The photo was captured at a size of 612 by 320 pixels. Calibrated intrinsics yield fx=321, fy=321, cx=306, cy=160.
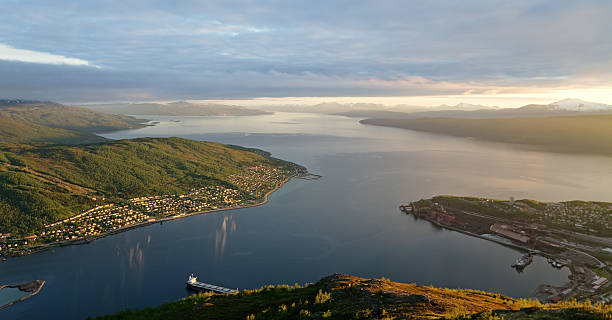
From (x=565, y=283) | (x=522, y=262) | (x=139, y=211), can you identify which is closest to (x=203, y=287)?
(x=139, y=211)

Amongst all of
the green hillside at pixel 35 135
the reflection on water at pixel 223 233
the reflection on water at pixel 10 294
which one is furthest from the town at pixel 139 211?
the green hillside at pixel 35 135

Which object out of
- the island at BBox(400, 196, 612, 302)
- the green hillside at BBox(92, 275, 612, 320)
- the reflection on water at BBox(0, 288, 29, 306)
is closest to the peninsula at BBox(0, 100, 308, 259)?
the reflection on water at BBox(0, 288, 29, 306)

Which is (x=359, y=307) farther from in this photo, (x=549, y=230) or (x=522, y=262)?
(x=549, y=230)

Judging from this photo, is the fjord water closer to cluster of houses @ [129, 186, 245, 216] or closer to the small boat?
the small boat

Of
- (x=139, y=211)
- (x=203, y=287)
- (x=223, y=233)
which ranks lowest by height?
(x=203, y=287)

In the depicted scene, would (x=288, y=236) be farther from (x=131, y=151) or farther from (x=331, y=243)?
(x=131, y=151)

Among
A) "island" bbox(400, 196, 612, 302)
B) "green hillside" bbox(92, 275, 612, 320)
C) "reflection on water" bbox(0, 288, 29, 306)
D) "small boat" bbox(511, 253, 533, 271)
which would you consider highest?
"green hillside" bbox(92, 275, 612, 320)

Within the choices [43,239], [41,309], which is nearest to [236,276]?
[41,309]
